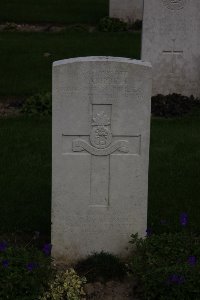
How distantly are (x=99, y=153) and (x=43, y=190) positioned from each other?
6.45 feet

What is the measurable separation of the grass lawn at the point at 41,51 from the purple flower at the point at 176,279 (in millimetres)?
7968

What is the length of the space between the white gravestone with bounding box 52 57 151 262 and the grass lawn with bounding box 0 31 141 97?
7.12 metres

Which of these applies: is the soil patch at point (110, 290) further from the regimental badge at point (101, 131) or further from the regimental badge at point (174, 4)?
the regimental badge at point (174, 4)

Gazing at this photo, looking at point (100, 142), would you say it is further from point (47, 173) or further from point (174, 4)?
point (174, 4)

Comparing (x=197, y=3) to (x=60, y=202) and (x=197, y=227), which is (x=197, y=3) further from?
(x=60, y=202)

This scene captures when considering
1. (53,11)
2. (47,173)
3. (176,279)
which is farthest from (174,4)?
(53,11)

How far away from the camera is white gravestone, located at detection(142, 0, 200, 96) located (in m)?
12.0

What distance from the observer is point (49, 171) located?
8.48 metres

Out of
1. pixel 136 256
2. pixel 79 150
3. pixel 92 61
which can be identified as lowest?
pixel 136 256

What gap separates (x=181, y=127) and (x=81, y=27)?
32.0ft

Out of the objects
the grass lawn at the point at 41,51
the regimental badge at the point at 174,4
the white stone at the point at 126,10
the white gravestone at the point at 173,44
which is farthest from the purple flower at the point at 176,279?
the white stone at the point at 126,10

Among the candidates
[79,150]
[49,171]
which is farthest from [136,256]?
[49,171]

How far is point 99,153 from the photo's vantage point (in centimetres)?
602

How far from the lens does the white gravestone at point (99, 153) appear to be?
585 cm
